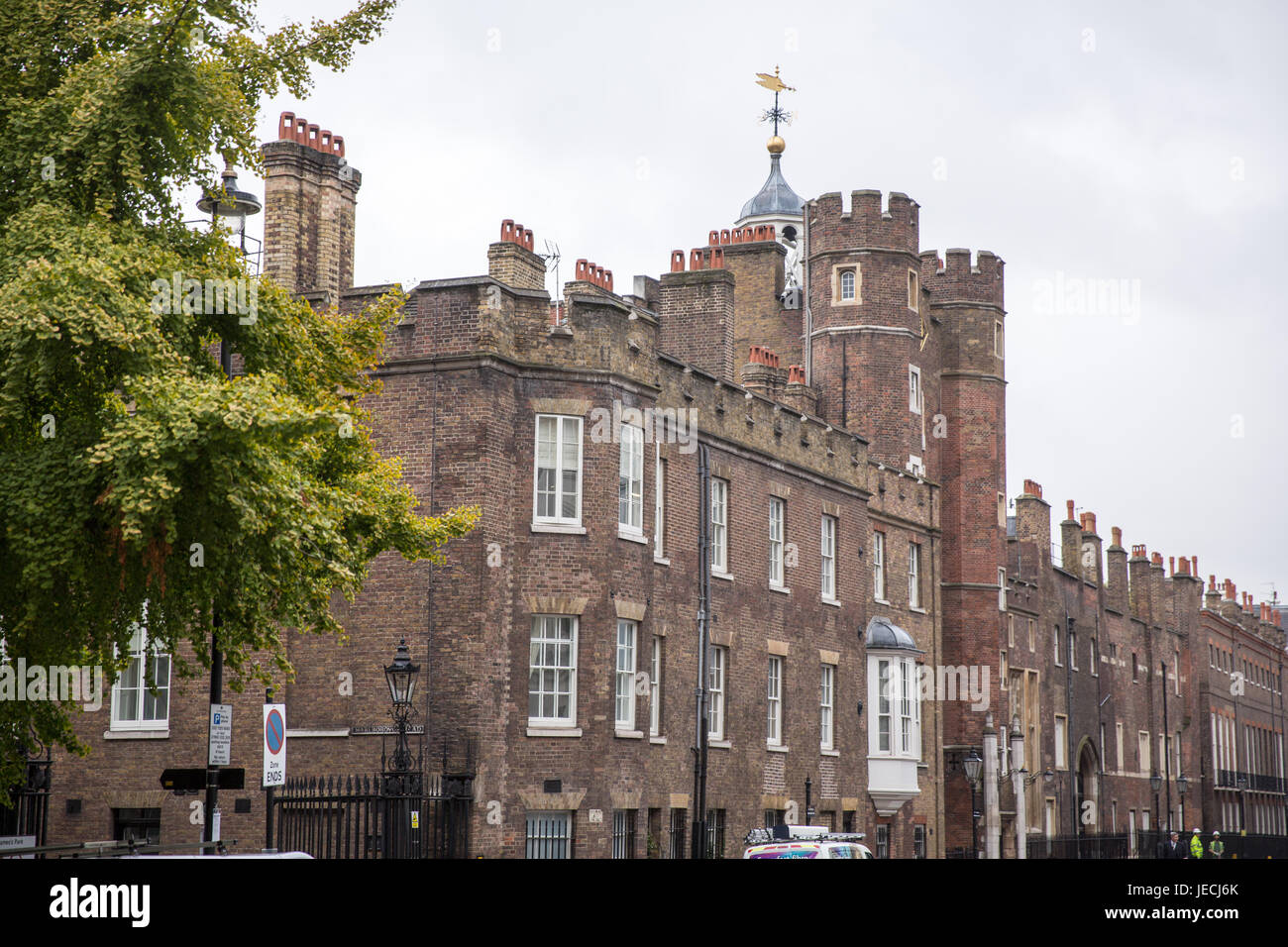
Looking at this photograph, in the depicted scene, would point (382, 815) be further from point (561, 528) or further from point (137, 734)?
point (561, 528)

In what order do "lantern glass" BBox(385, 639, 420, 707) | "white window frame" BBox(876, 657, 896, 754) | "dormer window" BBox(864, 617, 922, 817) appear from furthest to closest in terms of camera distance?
"white window frame" BBox(876, 657, 896, 754) < "dormer window" BBox(864, 617, 922, 817) < "lantern glass" BBox(385, 639, 420, 707)

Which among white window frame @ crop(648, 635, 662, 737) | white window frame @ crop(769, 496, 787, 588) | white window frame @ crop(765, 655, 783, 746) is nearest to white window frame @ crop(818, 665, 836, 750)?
white window frame @ crop(765, 655, 783, 746)

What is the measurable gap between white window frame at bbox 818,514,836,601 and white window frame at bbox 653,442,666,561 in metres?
7.39

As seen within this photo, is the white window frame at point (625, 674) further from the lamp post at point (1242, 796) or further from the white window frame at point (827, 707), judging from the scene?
the lamp post at point (1242, 796)

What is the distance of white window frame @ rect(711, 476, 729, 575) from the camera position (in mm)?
32125

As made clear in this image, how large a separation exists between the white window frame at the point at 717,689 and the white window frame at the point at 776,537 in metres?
2.67

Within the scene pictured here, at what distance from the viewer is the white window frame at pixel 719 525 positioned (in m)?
32.1

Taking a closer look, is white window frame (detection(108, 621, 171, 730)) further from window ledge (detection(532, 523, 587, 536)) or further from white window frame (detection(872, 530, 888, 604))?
white window frame (detection(872, 530, 888, 604))

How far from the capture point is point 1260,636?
322 feet

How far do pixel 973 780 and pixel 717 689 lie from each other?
1203 centimetres

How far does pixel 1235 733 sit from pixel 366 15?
79.4 meters

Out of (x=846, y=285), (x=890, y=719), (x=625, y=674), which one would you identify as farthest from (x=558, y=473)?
(x=846, y=285)
